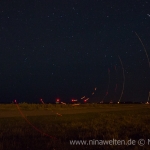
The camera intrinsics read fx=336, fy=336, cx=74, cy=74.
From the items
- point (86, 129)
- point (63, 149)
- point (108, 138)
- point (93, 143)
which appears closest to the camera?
point (63, 149)

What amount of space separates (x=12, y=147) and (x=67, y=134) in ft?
12.7

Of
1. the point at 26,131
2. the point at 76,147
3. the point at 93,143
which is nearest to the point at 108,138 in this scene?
the point at 93,143

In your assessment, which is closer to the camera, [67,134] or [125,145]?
[125,145]

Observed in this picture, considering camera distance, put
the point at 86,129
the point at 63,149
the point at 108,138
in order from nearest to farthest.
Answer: the point at 63,149, the point at 108,138, the point at 86,129

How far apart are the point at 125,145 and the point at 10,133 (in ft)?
19.2

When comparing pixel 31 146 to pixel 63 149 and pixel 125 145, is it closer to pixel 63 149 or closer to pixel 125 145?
pixel 63 149

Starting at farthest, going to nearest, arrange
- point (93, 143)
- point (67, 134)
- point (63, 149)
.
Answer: point (67, 134)
point (93, 143)
point (63, 149)

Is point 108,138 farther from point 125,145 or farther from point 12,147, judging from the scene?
point 12,147

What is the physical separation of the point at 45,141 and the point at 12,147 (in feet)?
5.62

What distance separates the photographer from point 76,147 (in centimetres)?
1189

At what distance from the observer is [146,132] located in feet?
50.1

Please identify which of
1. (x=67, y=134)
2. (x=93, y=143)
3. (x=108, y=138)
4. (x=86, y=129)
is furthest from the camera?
(x=86, y=129)

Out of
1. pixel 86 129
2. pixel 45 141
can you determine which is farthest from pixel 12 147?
pixel 86 129

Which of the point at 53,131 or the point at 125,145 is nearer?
the point at 125,145
